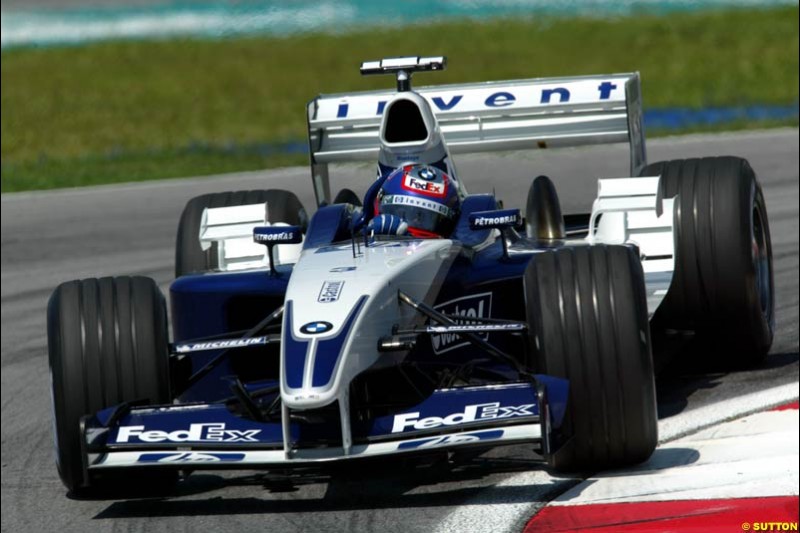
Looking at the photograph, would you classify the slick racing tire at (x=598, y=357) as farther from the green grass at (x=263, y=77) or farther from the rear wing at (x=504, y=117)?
the green grass at (x=263, y=77)

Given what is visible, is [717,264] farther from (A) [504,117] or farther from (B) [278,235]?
(B) [278,235]

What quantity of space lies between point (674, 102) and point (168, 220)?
10830 millimetres

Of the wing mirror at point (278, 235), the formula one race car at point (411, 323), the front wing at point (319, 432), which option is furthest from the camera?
the wing mirror at point (278, 235)

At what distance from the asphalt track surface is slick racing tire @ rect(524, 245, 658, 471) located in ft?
0.89

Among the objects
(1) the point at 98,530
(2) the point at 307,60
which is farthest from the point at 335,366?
(2) the point at 307,60

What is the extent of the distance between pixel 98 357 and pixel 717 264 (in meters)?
3.42

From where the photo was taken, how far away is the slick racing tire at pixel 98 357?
6.23 meters

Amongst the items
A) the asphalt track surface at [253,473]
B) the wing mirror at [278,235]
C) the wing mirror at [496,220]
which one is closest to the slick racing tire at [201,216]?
the asphalt track surface at [253,473]

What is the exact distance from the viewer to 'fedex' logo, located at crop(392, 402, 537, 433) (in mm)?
5695

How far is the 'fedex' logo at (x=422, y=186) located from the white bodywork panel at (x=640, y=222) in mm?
1100

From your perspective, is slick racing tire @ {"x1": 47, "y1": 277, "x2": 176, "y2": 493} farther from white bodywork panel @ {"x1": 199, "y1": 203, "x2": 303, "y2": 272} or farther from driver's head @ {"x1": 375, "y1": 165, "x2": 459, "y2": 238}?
white bodywork panel @ {"x1": 199, "y1": 203, "x2": 303, "y2": 272}

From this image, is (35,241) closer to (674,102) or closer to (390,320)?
(390,320)

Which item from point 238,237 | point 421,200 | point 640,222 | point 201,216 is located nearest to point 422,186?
point 421,200

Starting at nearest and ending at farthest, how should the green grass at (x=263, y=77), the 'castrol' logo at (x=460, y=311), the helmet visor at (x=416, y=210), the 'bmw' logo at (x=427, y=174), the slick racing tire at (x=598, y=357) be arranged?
the slick racing tire at (x=598, y=357), the 'castrol' logo at (x=460, y=311), the helmet visor at (x=416, y=210), the 'bmw' logo at (x=427, y=174), the green grass at (x=263, y=77)
